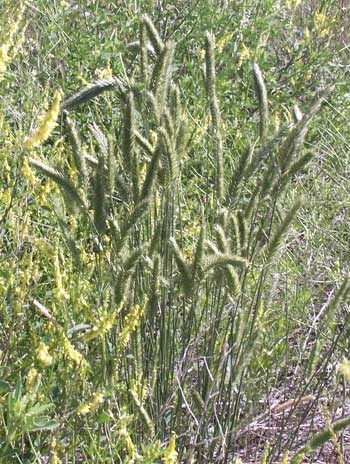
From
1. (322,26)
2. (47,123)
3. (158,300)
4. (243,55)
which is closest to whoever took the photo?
(47,123)

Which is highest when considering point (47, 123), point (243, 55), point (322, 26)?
point (322, 26)

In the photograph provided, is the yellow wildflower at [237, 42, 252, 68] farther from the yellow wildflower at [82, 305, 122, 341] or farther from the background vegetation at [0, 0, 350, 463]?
the yellow wildflower at [82, 305, 122, 341]

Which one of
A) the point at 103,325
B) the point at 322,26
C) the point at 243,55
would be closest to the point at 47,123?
the point at 103,325

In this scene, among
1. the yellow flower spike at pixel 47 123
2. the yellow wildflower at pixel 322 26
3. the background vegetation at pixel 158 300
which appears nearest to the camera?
the yellow flower spike at pixel 47 123

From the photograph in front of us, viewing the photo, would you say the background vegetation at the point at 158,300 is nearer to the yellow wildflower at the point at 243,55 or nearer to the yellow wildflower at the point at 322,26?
the yellow wildflower at the point at 243,55

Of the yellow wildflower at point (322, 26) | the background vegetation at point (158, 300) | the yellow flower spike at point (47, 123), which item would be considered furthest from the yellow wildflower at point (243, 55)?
the yellow flower spike at point (47, 123)

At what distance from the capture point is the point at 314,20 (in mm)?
3975

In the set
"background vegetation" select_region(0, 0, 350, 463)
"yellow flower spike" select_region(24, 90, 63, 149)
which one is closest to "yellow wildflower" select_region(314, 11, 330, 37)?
"background vegetation" select_region(0, 0, 350, 463)

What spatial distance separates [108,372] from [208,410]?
0.25 m

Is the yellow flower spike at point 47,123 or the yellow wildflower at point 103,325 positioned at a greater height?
the yellow flower spike at point 47,123

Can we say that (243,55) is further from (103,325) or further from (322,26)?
(103,325)

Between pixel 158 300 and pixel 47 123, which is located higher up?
pixel 47 123

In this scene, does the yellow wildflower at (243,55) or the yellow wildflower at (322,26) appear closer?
the yellow wildflower at (243,55)

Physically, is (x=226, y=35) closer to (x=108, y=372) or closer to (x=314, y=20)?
(x=314, y=20)
